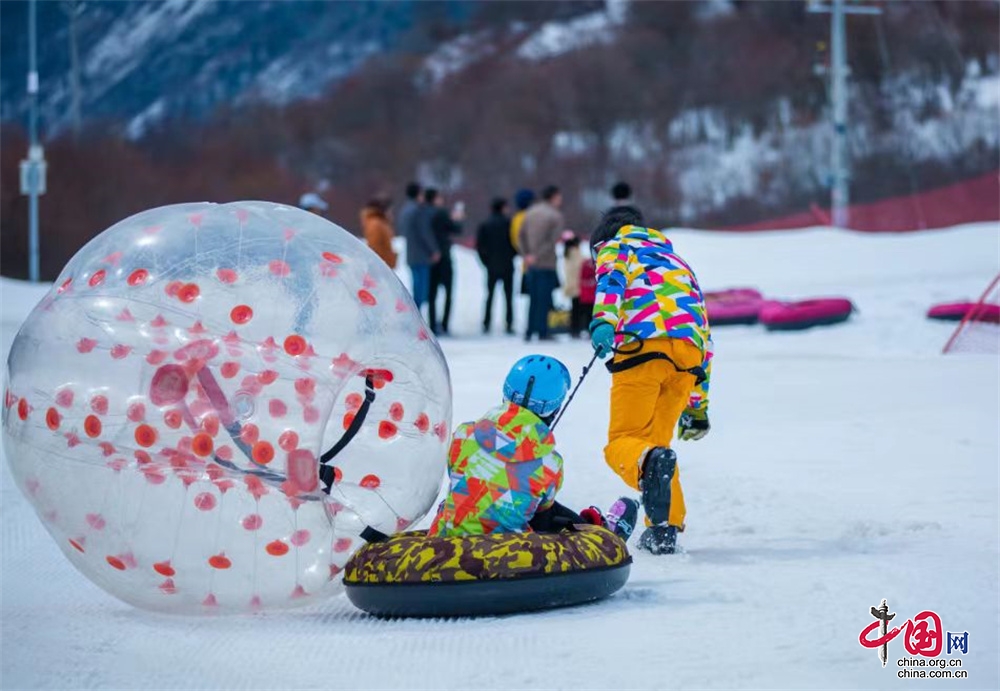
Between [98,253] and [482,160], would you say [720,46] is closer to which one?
[482,160]

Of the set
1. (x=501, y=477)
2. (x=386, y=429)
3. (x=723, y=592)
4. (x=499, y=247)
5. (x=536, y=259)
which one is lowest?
(x=723, y=592)

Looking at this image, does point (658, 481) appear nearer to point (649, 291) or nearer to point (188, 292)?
point (649, 291)

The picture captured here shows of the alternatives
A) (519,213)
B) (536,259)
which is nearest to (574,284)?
(519,213)

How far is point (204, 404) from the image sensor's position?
214 inches

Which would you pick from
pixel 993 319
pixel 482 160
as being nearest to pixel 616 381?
pixel 993 319

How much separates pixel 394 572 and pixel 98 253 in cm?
159

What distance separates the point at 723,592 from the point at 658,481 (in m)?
0.76

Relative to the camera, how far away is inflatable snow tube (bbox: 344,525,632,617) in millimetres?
5500

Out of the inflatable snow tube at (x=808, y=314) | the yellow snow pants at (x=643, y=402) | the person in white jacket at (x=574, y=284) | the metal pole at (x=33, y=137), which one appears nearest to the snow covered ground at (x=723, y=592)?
the yellow snow pants at (x=643, y=402)

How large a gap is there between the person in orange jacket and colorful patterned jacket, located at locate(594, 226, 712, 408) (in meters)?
10.1

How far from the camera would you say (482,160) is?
147 ft

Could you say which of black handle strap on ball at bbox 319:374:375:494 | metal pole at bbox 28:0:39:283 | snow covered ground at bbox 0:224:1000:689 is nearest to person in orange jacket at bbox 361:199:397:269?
snow covered ground at bbox 0:224:1000:689

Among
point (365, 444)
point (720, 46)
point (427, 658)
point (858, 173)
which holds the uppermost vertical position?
point (720, 46)

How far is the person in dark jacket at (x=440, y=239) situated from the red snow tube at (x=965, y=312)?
16.9 feet
